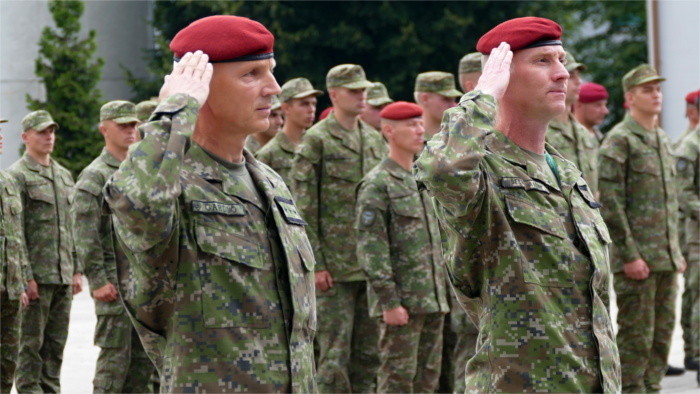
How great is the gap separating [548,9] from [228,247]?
22.1 meters

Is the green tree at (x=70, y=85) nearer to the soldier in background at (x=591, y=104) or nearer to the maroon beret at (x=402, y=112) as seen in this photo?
the soldier in background at (x=591, y=104)

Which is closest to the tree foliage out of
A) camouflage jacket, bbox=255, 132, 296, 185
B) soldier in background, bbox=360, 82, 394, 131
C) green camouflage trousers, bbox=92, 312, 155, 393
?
soldier in background, bbox=360, 82, 394, 131

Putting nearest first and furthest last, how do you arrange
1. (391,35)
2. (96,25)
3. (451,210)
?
(451,210) < (96,25) < (391,35)

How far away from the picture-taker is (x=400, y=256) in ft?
26.5

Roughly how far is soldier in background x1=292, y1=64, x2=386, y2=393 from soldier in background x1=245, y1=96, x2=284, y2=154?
853mm

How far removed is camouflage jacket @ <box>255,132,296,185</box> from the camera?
9570mm

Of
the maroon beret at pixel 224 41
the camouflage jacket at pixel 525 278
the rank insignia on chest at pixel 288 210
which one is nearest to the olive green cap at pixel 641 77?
the camouflage jacket at pixel 525 278

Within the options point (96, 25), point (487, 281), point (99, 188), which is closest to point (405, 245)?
point (99, 188)

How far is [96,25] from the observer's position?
22297 mm

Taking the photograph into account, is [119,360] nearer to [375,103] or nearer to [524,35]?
[375,103]

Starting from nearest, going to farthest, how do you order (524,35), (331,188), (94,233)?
(524,35)
(94,233)
(331,188)

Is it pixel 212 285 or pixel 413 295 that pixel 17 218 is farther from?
pixel 212 285

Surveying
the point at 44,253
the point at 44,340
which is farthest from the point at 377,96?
the point at 44,340

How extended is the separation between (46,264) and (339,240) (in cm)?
245
